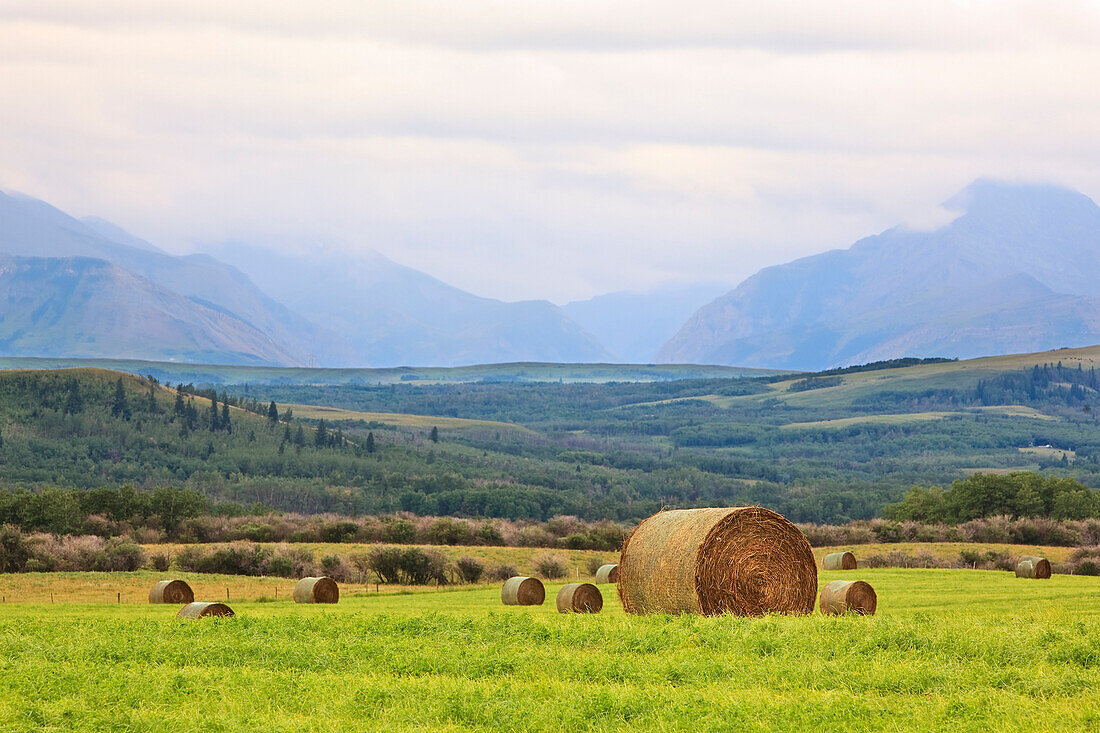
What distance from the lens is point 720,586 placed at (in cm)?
2466

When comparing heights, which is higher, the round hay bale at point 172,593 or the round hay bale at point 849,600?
the round hay bale at point 849,600

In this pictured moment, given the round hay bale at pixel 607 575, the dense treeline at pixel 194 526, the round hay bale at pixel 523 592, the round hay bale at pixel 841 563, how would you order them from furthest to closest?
the dense treeline at pixel 194 526
the round hay bale at pixel 841 563
the round hay bale at pixel 607 575
the round hay bale at pixel 523 592

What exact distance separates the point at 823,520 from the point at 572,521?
42021 millimetres

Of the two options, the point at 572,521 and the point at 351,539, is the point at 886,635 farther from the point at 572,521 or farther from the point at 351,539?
the point at 572,521

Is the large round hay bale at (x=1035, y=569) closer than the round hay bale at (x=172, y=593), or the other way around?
the round hay bale at (x=172, y=593)

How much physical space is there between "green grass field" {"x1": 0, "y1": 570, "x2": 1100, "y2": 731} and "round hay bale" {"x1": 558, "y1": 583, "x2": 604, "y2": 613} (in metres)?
5.56

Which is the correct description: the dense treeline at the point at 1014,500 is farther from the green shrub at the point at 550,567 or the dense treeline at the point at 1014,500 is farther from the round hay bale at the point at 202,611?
the round hay bale at the point at 202,611

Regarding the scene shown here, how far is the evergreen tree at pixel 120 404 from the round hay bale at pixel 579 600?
151991 mm

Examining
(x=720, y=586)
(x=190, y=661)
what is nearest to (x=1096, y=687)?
(x=720, y=586)

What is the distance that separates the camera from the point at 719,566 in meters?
24.8

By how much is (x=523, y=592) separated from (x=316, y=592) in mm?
6545

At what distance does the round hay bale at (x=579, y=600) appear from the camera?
2900 centimetres

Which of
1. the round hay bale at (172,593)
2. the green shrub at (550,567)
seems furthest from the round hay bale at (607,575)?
the round hay bale at (172,593)

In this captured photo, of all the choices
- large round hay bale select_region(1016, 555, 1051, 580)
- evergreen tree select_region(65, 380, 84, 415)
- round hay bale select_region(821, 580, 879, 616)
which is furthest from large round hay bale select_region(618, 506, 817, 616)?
evergreen tree select_region(65, 380, 84, 415)
